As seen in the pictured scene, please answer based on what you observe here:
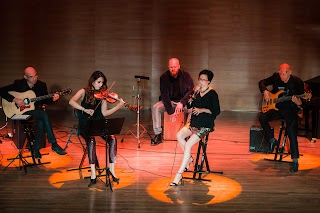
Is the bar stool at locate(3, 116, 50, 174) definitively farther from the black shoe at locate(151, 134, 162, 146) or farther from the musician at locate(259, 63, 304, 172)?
the musician at locate(259, 63, 304, 172)

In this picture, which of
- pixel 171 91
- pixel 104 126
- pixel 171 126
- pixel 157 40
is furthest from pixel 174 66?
pixel 157 40

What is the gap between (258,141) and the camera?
7.64m

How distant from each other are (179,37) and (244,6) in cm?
177

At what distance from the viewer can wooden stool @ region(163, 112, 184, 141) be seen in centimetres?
855

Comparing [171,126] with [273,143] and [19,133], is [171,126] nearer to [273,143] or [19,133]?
[273,143]

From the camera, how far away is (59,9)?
477 inches

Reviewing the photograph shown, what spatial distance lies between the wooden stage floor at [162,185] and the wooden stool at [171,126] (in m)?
0.36

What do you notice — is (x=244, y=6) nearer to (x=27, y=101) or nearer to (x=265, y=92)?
(x=265, y=92)

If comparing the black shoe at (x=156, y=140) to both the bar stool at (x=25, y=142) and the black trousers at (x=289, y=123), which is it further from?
the bar stool at (x=25, y=142)

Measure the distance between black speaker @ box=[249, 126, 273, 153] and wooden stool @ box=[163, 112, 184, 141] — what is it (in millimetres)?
1409

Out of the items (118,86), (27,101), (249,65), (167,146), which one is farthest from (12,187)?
(249,65)

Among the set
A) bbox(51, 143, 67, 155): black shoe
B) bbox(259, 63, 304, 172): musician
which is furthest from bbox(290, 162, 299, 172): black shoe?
bbox(51, 143, 67, 155): black shoe

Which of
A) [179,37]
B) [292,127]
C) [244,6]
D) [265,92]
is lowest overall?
[292,127]

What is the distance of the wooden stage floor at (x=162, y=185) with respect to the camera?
520 centimetres
